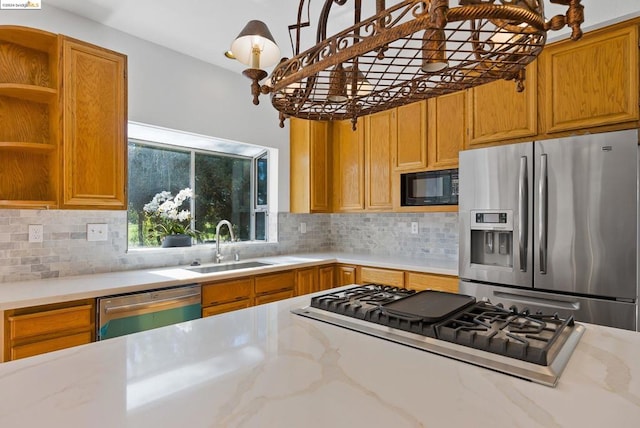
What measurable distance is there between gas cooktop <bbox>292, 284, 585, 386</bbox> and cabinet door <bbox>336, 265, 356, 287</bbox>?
194 centimetres

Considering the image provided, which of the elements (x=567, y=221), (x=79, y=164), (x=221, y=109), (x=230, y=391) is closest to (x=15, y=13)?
(x=79, y=164)

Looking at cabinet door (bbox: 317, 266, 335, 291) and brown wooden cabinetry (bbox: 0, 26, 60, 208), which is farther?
cabinet door (bbox: 317, 266, 335, 291)

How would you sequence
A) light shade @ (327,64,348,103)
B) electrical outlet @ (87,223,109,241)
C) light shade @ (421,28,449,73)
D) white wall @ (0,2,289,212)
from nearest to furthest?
light shade @ (421,28,449,73)
light shade @ (327,64,348,103)
white wall @ (0,2,289,212)
electrical outlet @ (87,223,109,241)

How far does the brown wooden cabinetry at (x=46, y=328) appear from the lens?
1809 millimetres

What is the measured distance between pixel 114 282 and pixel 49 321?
410mm

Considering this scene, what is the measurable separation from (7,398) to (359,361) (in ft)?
2.58

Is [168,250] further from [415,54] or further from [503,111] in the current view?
[503,111]

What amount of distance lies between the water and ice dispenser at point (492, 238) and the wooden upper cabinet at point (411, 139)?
0.85m

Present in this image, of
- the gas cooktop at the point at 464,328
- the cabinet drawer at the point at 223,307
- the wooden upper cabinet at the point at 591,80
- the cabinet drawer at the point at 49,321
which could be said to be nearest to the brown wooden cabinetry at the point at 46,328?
the cabinet drawer at the point at 49,321

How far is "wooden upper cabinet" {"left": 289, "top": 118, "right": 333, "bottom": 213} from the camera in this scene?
12.5ft

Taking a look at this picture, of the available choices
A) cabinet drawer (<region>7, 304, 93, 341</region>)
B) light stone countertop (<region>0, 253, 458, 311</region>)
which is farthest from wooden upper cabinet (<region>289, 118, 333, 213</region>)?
cabinet drawer (<region>7, 304, 93, 341</region>)

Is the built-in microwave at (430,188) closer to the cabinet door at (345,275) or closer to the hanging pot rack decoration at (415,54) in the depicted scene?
the cabinet door at (345,275)

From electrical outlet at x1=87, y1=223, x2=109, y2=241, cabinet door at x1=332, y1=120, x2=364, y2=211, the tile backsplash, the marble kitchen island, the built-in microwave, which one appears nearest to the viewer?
the marble kitchen island

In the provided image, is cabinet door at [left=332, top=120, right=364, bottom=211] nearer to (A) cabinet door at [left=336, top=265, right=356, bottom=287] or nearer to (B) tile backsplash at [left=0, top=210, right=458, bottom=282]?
(B) tile backsplash at [left=0, top=210, right=458, bottom=282]
